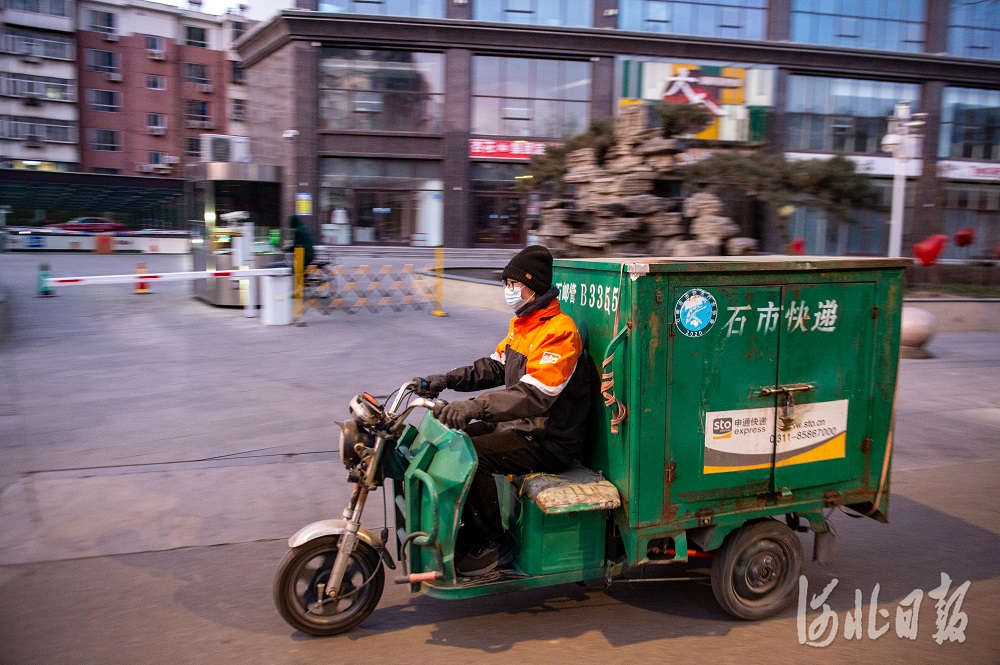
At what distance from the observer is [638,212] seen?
15539 millimetres

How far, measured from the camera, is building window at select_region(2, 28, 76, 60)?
167 ft

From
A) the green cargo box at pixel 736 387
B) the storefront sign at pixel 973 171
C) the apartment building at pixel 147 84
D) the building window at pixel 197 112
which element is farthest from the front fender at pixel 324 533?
the building window at pixel 197 112

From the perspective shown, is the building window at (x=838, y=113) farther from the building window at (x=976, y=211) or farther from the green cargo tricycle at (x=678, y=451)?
the green cargo tricycle at (x=678, y=451)

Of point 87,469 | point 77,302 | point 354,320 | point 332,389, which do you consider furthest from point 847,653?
point 77,302

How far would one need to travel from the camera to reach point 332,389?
9.23m

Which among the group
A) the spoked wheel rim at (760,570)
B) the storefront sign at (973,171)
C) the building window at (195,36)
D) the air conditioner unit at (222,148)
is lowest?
the spoked wheel rim at (760,570)

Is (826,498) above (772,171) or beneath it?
beneath

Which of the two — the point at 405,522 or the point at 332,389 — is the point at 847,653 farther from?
the point at 332,389

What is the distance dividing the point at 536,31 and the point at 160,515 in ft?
97.2

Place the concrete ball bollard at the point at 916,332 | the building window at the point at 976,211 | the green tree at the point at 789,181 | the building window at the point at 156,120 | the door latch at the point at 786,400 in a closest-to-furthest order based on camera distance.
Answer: the door latch at the point at 786,400 < the concrete ball bollard at the point at 916,332 < the green tree at the point at 789,181 < the building window at the point at 976,211 < the building window at the point at 156,120

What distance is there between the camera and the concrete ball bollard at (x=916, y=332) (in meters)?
12.4

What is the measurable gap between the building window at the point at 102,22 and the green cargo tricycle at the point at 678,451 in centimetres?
5952

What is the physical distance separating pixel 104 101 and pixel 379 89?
3172 cm

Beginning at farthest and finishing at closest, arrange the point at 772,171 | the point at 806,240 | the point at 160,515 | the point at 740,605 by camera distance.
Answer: the point at 806,240
the point at 772,171
the point at 160,515
the point at 740,605
